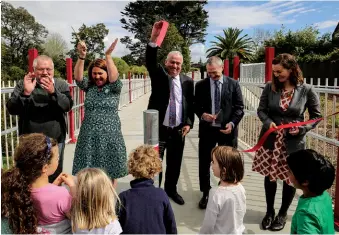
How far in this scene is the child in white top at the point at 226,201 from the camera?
7.14 feet

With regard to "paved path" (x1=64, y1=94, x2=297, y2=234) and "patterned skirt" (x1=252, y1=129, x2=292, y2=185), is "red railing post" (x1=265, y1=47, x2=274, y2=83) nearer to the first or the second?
"paved path" (x1=64, y1=94, x2=297, y2=234)

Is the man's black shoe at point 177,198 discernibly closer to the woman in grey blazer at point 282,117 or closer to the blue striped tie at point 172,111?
the blue striped tie at point 172,111

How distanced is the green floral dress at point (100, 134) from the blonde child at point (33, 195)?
3.33 feet

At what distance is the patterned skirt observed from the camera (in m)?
3.07

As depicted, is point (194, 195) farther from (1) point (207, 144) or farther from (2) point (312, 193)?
(2) point (312, 193)

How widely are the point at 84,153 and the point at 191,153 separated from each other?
138 inches

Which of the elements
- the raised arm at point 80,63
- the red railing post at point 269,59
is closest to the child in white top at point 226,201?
the raised arm at point 80,63

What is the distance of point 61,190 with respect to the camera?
6.86 feet

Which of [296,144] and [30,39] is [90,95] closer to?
[296,144]

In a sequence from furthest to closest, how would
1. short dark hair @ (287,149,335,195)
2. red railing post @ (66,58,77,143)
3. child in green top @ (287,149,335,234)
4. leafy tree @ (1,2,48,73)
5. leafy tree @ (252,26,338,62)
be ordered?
leafy tree @ (1,2,48,73) < leafy tree @ (252,26,338,62) < red railing post @ (66,58,77,143) < short dark hair @ (287,149,335,195) < child in green top @ (287,149,335,234)

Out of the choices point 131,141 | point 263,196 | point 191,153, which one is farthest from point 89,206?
point 131,141

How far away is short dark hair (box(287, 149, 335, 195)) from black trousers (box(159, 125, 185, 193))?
1819 mm

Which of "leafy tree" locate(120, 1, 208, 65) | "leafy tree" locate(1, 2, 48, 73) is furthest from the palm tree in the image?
"leafy tree" locate(1, 2, 48, 73)

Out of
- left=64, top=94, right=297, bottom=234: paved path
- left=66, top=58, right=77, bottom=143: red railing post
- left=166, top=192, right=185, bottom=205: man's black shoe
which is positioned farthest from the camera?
left=66, top=58, right=77, bottom=143: red railing post
